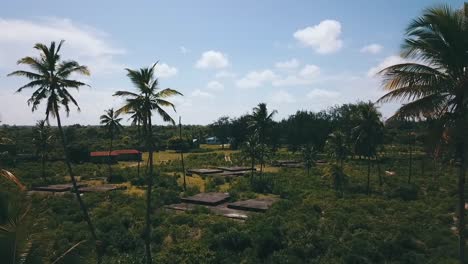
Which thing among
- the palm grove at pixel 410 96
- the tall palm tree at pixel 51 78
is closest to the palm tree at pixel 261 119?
the palm grove at pixel 410 96

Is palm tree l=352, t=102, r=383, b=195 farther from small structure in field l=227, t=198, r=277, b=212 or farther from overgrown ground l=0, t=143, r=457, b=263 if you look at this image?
small structure in field l=227, t=198, r=277, b=212

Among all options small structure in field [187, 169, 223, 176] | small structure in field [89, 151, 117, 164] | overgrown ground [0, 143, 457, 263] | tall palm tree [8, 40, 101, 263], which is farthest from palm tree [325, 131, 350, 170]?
small structure in field [89, 151, 117, 164]

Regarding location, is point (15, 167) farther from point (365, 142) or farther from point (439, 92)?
point (439, 92)

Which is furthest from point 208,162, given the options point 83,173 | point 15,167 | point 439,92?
point 439,92

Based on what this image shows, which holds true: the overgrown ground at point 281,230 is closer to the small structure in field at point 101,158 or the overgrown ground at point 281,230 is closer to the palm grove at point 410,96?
the palm grove at point 410,96

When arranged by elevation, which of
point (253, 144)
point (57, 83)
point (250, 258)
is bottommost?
point (250, 258)

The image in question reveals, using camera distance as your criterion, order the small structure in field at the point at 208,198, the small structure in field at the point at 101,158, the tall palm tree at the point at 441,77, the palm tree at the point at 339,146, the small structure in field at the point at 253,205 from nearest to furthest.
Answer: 1. the tall palm tree at the point at 441,77
2. the small structure in field at the point at 253,205
3. the small structure in field at the point at 208,198
4. the palm tree at the point at 339,146
5. the small structure in field at the point at 101,158

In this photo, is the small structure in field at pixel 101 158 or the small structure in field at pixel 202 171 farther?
the small structure in field at pixel 101 158

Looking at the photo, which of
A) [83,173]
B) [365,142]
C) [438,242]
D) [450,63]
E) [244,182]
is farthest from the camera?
[83,173]

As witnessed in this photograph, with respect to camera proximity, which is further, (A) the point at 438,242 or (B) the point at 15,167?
(B) the point at 15,167
